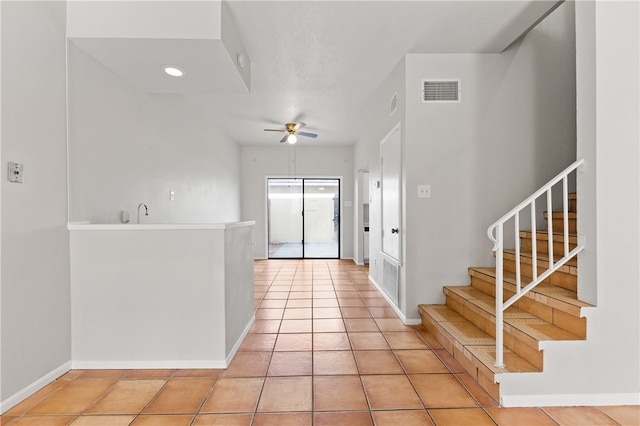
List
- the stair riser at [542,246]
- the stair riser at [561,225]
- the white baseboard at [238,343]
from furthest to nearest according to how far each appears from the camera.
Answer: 1. the stair riser at [561,225]
2. the stair riser at [542,246]
3. the white baseboard at [238,343]

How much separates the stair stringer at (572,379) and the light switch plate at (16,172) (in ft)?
9.78

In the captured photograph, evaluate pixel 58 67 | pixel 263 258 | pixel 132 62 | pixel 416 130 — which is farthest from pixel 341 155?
pixel 58 67

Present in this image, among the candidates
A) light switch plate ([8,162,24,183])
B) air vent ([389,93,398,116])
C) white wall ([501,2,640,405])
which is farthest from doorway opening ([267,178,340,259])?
white wall ([501,2,640,405])

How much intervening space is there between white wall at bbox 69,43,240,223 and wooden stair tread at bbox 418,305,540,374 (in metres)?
2.89

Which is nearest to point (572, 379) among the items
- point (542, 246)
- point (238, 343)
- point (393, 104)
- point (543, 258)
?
point (543, 258)

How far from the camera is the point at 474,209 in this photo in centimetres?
329

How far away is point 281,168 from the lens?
777cm

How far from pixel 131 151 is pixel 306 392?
2.63 m

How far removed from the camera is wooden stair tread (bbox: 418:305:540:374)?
1.99m

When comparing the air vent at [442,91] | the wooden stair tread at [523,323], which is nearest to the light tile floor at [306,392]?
the wooden stair tread at [523,323]

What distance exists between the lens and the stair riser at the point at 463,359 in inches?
77.8

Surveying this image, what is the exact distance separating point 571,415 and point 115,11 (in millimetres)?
3742

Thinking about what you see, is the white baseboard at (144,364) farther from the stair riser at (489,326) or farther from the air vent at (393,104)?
the air vent at (393,104)

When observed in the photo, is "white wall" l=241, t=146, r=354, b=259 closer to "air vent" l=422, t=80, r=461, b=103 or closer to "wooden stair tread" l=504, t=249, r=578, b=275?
"air vent" l=422, t=80, r=461, b=103
